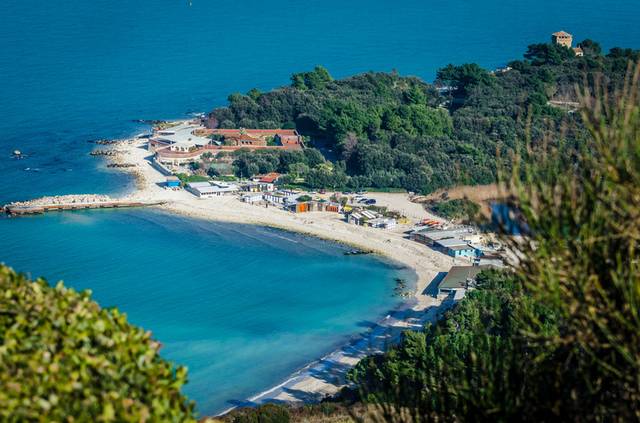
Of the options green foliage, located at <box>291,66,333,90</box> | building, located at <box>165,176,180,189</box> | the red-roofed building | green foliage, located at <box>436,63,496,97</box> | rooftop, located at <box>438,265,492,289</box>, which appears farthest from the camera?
green foliage, located at <box>291,66,333,90</box>

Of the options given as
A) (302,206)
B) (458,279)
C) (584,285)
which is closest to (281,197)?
(302,206)

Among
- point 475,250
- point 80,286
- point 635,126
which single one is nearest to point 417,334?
point 475,250

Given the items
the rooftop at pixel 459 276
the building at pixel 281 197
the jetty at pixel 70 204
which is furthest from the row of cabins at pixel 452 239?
the jetty at pixel 70 204

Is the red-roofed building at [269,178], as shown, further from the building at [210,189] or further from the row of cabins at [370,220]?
the row of cabins at [370,220]

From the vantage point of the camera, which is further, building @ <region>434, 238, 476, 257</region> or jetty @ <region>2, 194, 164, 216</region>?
jetty @ <region>2, 194, 164, 216</region>

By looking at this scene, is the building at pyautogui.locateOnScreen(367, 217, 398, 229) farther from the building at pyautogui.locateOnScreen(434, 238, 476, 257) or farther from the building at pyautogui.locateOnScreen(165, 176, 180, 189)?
the building at pyautogui.locateOnScreen(165, 176, 180, 189)

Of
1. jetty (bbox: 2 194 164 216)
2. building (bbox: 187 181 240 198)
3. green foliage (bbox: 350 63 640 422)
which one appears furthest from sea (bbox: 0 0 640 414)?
green foliage (bbox: 350 63 640 422)

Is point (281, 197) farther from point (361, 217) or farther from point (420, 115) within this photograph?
point (420, 115)
